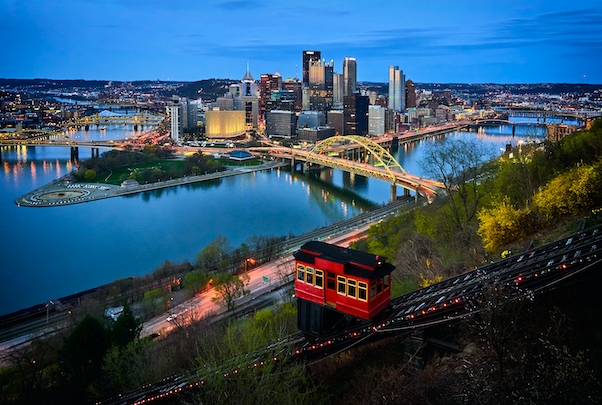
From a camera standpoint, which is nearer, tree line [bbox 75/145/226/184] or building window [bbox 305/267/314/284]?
building window [bbox 305/267/314/284]

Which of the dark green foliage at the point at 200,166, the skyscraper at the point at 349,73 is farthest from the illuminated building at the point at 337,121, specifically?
the skyscraper at the point at 349,73

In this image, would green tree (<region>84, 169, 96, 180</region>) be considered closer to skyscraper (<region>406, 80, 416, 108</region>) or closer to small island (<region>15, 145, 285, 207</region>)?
small island (<region>15, 145, 285, 207</region>)

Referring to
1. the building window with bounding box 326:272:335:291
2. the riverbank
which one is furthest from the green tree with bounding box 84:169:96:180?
the building window with bounding box 326:272:335:291

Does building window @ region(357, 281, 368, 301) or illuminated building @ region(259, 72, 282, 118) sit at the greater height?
illuminated building @ region(259, 72, 282, 118)

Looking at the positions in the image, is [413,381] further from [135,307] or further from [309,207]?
[309,207]

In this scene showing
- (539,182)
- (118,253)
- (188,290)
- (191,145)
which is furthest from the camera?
(191,145)

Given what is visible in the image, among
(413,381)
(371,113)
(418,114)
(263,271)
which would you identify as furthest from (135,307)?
(418,114)

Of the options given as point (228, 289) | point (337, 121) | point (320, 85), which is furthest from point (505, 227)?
point (320, 85)
